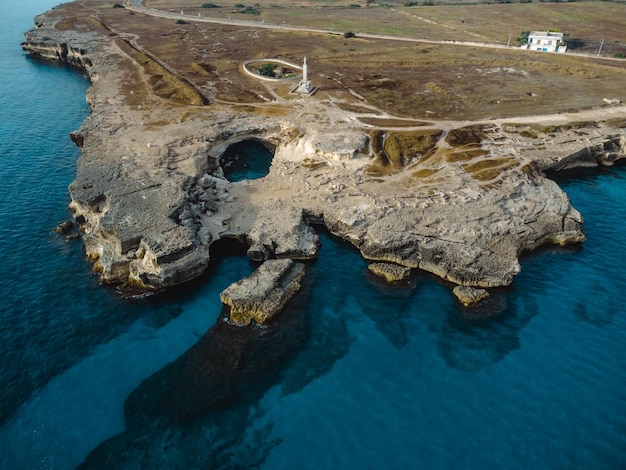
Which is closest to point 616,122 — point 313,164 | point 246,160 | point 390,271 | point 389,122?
point 389,122

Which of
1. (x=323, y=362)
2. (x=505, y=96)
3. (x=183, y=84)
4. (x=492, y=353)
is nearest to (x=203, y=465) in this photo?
(x=323, y=362)

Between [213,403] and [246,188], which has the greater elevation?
[246,188]

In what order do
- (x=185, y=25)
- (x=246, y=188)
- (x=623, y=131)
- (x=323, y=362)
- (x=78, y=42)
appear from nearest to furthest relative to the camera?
(x=323, y=362) → (x=246, y=188) → (x=623, y=131) → (x=78, y=42) → (x=185, y=25)

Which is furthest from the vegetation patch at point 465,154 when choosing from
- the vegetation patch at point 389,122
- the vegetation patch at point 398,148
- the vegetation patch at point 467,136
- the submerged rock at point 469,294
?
the submerged rock at point 469,294

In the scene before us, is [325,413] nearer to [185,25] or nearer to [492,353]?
[492,353]

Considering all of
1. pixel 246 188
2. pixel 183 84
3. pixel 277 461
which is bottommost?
pixel 277 461

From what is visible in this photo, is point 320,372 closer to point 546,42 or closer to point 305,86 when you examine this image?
point 305,86

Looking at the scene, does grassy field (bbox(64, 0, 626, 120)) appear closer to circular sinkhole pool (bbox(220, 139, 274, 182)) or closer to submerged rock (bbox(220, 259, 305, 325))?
circular sinkhole pool (bbox(220, 139, 274, 182))
